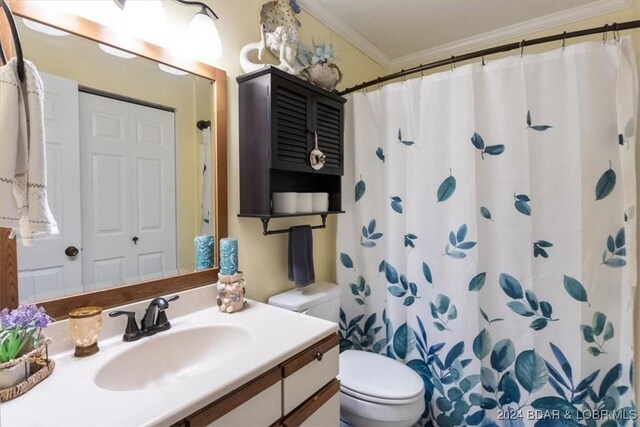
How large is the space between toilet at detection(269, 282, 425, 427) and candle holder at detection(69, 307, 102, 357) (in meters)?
0.78

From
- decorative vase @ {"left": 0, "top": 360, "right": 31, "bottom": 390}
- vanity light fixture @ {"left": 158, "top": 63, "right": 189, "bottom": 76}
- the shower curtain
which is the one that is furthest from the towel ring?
the shower curtain

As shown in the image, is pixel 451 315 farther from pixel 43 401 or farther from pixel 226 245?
pixel 43 401

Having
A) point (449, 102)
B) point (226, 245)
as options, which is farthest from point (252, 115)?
point (449, 102)

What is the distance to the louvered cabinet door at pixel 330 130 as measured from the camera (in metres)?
1.66

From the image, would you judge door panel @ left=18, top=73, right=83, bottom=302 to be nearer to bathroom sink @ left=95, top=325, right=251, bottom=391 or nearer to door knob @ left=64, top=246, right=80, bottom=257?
door knob @ left=64, top=246, right=80, bottom=257

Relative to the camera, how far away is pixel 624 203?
125 cm

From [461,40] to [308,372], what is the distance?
2488 mm

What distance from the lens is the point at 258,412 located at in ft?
2.87

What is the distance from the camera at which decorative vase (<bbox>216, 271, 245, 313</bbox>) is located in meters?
1.29

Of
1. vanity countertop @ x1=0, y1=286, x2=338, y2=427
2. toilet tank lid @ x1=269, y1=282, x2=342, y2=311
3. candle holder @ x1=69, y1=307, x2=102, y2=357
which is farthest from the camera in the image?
toilet tank lid @ x1=269, y1=282, x2=342, y2=311

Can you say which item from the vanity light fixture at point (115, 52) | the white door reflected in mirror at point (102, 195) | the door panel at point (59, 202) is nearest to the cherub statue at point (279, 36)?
the vanity light fixture at point (115, 52)

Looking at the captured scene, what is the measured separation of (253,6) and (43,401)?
5.58 feet

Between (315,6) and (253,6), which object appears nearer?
(253,6)

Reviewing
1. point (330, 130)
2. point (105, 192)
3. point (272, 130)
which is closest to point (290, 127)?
point (272, 130)
